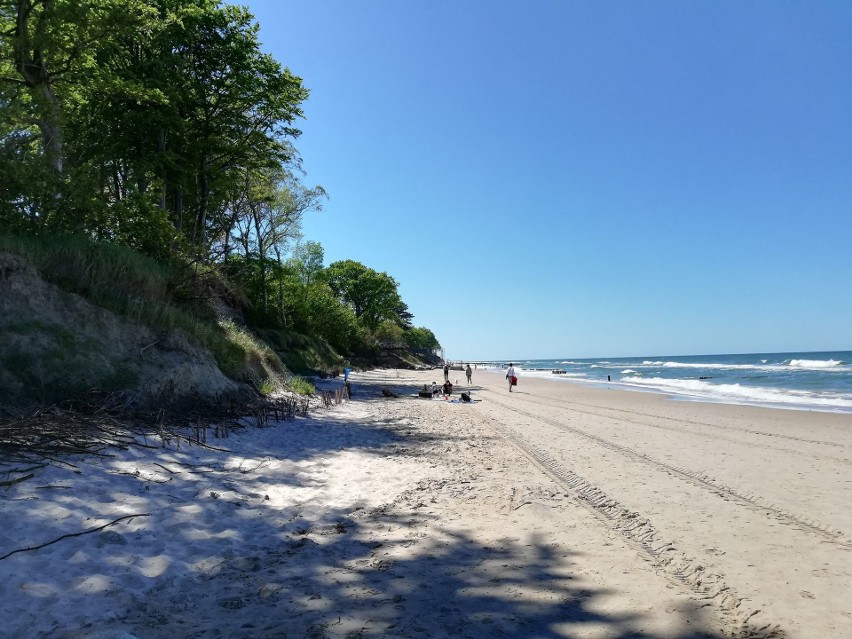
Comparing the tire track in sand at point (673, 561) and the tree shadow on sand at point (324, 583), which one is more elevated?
the tree shadow on sand at point (324, 583)

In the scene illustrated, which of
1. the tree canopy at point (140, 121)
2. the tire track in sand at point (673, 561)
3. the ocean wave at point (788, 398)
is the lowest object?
the ocean wave at point (788, 398)

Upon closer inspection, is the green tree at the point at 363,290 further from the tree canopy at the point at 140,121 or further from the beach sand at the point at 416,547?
the beach sand at the point at 416,547

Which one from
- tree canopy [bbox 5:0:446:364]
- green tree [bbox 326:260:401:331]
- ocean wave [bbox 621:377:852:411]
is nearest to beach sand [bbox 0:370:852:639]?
tree canopy [bbox 5:0:446:364]

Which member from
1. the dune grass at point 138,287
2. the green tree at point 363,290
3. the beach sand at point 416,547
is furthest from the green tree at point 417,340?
the beach sand at point 416,547

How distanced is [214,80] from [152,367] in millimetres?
14412

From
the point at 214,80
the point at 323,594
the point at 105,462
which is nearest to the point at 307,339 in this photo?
the point at 214,80

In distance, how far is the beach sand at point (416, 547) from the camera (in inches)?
130

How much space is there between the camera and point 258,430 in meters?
9.58

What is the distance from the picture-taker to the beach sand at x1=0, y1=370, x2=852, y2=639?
3.30 m

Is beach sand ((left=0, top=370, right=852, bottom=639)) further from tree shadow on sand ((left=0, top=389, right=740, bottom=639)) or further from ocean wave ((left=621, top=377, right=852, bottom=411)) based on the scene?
ocean wave ((left=621, top=377, right=852, bottom=411))

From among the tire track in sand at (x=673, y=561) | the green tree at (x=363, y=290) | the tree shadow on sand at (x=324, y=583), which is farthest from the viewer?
the green tree at (x=363, y=290)

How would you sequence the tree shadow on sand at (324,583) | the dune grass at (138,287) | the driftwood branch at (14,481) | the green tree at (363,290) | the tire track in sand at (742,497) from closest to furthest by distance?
1. the tree shadow on sand at (324,583)
2. the driftwood branch at (14,481)
3. the tire track in sand at (742,497)
4. the dune grass at (138,287)
5. the green tree at (363,290)

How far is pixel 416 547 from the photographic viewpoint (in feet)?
15.4

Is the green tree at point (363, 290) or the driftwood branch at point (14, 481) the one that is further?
the green tree at point (363, 290)
